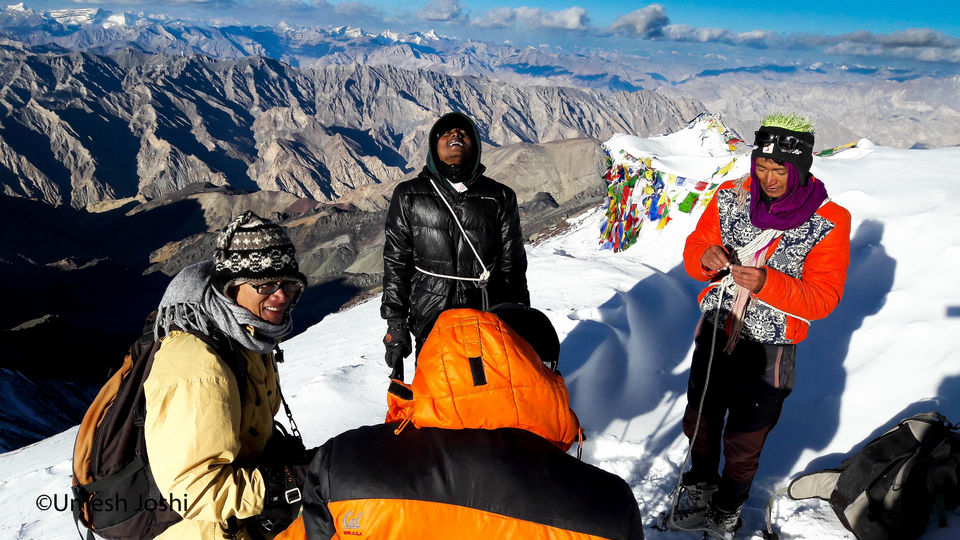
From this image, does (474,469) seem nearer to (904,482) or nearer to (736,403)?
(736,403)

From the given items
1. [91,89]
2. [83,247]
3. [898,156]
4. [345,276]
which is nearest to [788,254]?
[898,156]

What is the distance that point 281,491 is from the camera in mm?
2029

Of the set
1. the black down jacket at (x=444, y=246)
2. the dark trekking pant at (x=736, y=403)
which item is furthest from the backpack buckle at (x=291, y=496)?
the dark trekking pant at (x=736, y=403)

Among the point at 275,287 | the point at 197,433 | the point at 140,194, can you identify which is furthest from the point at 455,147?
the point at 140,194

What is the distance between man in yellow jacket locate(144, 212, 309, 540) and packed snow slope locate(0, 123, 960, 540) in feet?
7.41

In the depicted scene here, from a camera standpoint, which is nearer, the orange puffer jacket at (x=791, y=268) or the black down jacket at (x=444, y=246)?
the orange puffer jacket at (x=791, y=268)

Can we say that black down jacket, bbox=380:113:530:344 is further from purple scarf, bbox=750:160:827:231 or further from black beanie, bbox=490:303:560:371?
purple scarf, bbox=750:160:827:231

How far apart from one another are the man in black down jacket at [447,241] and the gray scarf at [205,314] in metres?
1.47

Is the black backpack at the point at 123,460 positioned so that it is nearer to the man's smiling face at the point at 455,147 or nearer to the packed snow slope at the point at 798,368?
the man's smiling face at the point at 455,147

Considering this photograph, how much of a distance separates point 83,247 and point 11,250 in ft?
38.1

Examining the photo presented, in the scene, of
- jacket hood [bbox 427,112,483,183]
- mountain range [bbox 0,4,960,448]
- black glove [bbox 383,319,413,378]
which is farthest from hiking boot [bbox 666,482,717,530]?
mountain range [bbox 0,4,960,448]

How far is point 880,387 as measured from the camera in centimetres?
392

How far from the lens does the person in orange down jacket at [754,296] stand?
2.55 metres

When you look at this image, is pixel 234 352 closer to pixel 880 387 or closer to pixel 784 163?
pixel 784 163
